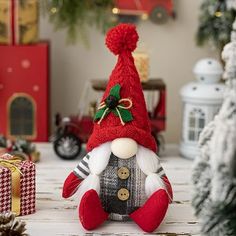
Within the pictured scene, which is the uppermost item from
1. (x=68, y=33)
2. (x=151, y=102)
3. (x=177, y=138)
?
(x=68, y=33)

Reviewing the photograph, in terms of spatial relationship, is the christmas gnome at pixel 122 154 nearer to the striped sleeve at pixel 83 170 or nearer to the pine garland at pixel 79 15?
the striped sleeve at pixel 83 170

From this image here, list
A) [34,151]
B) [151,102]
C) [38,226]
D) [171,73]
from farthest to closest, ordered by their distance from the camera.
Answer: [171,73]
[151,102]
[34,151]
[38,226]

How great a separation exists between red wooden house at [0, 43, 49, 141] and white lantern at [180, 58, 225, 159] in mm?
348

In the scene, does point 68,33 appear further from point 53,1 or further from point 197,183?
point 197,183

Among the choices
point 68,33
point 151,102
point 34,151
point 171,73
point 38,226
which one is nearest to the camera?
point 38,226

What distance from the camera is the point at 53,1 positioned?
1.52 meters

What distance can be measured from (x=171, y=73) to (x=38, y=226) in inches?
32.2

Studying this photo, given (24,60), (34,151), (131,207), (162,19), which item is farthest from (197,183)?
(162,19)

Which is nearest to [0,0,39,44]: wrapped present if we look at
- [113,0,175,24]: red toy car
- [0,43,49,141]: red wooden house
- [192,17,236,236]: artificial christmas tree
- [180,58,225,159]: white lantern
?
[0,43,49,141]: red wooden house

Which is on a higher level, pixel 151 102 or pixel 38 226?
pixel 151 102

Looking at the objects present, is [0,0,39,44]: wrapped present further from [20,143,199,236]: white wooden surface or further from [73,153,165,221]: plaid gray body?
[73,153,165,221]: plaid gray body

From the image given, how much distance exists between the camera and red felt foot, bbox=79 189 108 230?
94cm

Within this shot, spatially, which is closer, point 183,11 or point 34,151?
point 34,151

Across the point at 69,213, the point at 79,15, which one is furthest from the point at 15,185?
the point at 79,15
